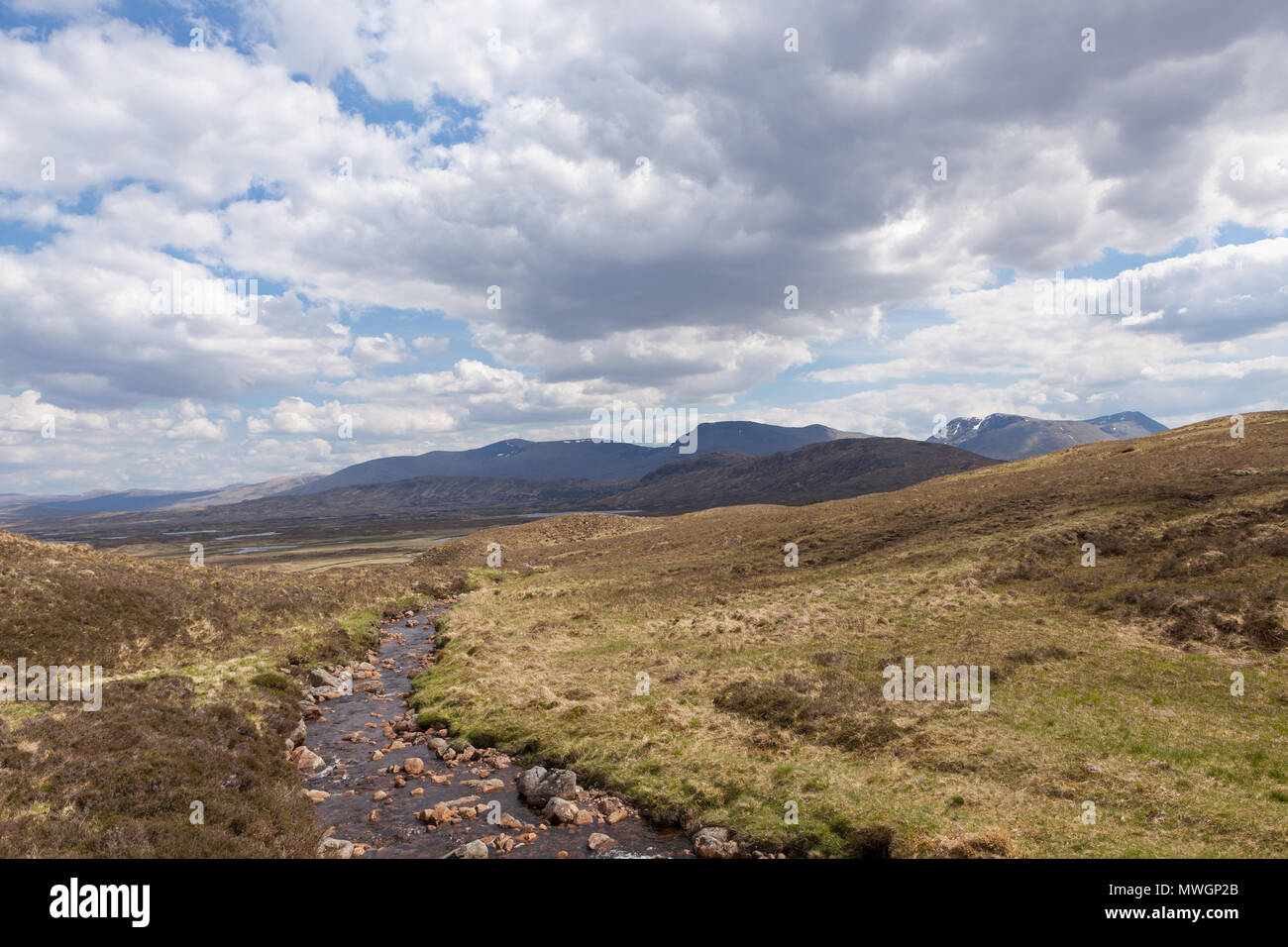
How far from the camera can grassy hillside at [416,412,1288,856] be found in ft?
51.1

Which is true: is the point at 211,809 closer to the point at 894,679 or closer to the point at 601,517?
the point at 894,679

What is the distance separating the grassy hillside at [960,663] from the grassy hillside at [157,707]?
8.70m

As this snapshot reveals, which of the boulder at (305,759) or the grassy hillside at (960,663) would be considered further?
the boulder at (305,759)

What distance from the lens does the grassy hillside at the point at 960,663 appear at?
51.1 ft

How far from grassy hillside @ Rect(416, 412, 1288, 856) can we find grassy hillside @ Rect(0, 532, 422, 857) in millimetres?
8696

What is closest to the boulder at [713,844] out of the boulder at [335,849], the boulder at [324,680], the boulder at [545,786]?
the boulder at [545,786]

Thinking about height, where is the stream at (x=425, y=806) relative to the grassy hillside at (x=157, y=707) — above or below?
below

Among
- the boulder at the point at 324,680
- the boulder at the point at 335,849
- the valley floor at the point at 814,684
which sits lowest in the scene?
the boulder at the point at 324,680

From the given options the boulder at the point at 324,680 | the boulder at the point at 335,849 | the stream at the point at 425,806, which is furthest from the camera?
the boulder at the point at 324,680

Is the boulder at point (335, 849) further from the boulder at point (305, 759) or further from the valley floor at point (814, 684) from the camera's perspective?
the boulder at point (305, 759)

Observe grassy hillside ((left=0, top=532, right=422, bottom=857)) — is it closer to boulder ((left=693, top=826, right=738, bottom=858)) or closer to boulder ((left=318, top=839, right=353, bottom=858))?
boulder ((left=318, top=839, right=353, bottom=858))

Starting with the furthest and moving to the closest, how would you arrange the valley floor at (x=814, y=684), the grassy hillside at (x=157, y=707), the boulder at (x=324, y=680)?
the boulder at (x=324, y=680) → the valley floor at (x=814, y=684) → the grassy hillside at (x=157, y=707)

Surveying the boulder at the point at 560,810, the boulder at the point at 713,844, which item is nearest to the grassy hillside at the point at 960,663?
the boulder at the point at 713,844

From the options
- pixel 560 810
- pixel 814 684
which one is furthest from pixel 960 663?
pixel 560 810
